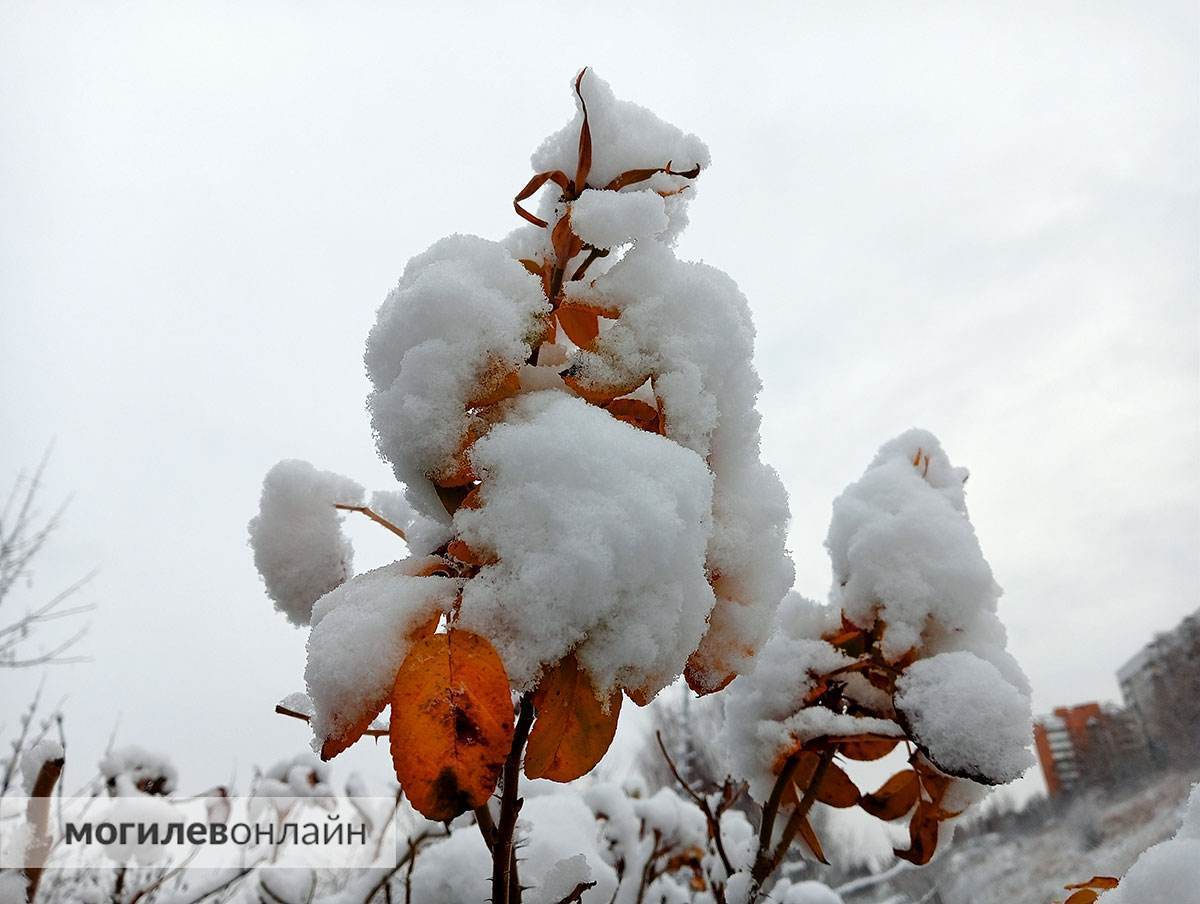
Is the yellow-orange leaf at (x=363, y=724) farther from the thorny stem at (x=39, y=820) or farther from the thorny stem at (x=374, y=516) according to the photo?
the thorny stem at (x=39, y=820)

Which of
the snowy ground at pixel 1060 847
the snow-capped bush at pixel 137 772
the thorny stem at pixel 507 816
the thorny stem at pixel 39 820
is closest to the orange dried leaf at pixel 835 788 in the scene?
the thorny stem at pixel 507 816

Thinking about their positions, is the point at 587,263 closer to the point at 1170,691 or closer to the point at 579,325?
the point at 579,325

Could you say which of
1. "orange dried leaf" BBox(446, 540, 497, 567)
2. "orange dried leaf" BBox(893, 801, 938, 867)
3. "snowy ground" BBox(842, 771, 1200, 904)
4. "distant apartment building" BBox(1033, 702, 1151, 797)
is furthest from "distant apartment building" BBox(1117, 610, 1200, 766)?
"orange dried leaf" BBox(446, 540, 497, 567)

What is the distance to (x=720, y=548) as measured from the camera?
1.67 ft

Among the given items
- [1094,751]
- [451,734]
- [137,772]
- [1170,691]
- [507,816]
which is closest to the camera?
[451,734]

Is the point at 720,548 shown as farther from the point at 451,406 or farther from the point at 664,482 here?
the point at 451,406

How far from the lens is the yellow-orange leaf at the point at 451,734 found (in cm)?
38

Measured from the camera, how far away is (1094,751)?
54.6ft

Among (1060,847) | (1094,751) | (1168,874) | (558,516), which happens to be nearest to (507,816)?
(558,516)

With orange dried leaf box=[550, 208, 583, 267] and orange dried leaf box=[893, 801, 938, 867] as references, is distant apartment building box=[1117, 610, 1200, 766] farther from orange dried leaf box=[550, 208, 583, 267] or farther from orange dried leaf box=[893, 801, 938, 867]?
orange dried leaf box=[550, 208, 583, 267]

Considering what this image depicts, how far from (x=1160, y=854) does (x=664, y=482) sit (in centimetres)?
42

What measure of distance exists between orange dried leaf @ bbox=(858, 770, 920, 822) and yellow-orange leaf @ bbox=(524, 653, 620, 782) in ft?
1.82

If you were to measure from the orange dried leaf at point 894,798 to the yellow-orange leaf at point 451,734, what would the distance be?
2.03 feet

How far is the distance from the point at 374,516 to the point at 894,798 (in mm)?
636
